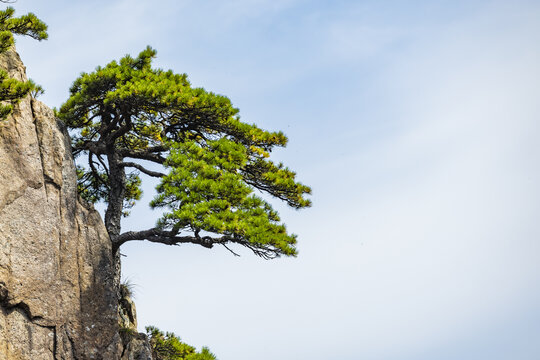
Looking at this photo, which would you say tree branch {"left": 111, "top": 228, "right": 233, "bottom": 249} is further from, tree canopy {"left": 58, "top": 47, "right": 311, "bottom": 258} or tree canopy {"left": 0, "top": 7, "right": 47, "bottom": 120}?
tree canopy {"left": 0, "top": 7, "right": 47, "bottom": 120}

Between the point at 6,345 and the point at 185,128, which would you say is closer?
the point at 6,345

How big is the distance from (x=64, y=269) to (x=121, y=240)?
2250mm

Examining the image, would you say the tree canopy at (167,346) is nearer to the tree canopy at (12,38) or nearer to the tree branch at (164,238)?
the tree branch at (164,238)

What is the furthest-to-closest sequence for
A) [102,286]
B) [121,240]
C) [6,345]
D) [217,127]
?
[217,127], [121,240], [102,286], [6,345]

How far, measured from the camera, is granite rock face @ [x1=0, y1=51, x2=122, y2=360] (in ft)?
45.8

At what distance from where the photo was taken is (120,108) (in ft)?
58.6

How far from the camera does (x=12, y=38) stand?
1498 cm

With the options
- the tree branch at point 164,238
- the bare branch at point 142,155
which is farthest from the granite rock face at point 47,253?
the bare branch at point 142,155

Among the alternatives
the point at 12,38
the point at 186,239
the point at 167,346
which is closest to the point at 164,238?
the point at 186,239

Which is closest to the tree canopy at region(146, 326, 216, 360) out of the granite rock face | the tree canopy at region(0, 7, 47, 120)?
the granite rock face

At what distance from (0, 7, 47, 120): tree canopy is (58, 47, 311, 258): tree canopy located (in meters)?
1.83

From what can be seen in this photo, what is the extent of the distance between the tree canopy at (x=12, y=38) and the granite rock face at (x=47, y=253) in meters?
0.75

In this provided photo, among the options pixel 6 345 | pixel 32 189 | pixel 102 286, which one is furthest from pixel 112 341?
pixel 32 189

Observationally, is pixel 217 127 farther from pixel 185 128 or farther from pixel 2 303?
pixel 2 303
